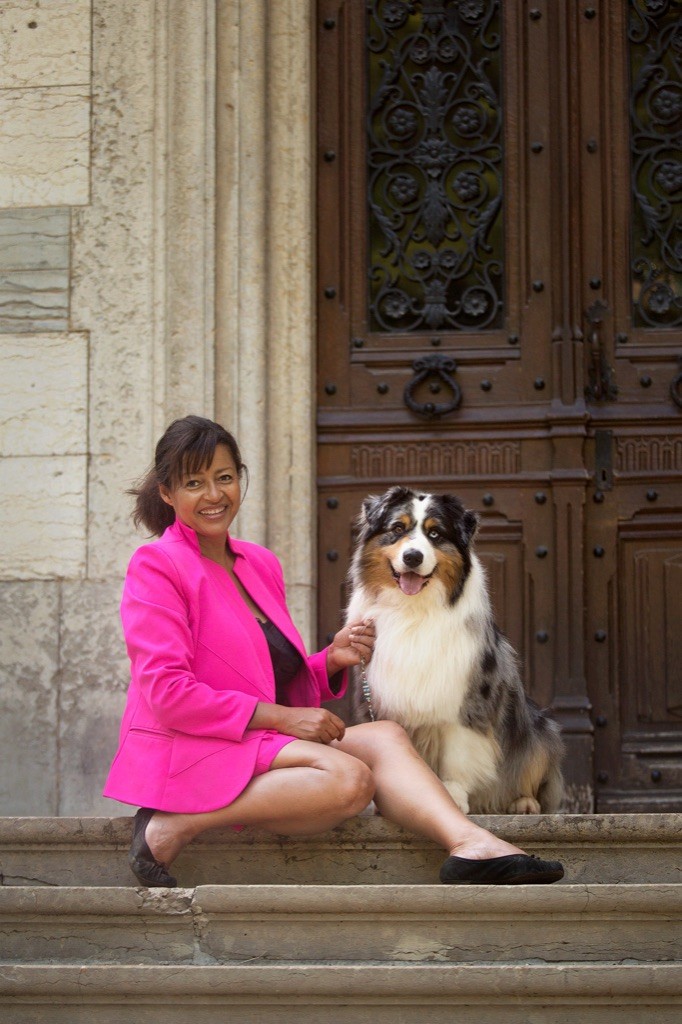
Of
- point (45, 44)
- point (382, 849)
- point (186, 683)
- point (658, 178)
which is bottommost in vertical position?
point (382, 849)

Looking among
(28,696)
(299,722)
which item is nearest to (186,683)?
(299,722)

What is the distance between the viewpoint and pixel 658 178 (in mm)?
5086

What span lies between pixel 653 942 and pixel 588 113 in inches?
132

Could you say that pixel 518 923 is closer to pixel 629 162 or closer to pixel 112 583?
pixel 112 583

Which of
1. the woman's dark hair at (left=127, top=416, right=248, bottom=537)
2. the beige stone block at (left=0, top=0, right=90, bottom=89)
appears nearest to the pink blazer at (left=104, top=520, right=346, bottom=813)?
the woman's dark hair at (left=127, top=416, right=248, bottom=537)

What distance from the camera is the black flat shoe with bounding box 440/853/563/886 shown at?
2951mm

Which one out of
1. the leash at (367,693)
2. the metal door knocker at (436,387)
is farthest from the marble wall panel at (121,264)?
the leash at (367,693)

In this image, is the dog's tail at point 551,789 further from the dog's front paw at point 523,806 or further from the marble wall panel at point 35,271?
the marble wall panel at point 35,271

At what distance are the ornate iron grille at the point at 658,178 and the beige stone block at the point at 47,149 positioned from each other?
7.03 feet

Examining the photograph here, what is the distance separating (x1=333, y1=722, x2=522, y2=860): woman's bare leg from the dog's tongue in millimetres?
382

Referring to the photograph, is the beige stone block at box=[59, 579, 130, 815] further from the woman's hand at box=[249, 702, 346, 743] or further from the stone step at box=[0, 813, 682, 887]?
the woman's hand at box=[249, 702, 346, 743]

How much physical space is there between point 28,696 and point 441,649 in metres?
1.88

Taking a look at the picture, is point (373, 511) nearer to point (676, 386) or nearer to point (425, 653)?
point (425, 653)

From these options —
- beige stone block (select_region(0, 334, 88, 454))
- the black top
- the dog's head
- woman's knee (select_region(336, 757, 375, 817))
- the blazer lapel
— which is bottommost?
woman's knee (select_region(336, 757, 375, 817))
